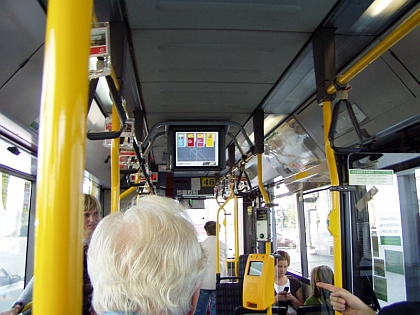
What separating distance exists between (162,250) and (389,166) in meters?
2.94

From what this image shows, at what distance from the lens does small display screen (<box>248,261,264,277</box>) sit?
3.82 m

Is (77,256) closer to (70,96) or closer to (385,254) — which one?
(70,96)

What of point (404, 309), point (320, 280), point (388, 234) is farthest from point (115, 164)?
point (320, 280)

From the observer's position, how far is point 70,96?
599 millimetres

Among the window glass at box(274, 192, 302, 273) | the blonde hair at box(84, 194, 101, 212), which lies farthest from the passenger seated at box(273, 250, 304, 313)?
the blonde hair at box(84, 194, 101, 212)

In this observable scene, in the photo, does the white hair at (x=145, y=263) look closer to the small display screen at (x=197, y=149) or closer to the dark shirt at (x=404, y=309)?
the dark shirt at (x=404, y=309)

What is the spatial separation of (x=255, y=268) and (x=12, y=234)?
258cm

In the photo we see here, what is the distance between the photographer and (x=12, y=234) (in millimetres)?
4180

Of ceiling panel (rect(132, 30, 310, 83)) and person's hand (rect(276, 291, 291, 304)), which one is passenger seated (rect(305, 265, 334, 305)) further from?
ceiling panel (rect(132, 30, 310, 83))

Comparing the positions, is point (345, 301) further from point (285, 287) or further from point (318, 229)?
point (285, 287)

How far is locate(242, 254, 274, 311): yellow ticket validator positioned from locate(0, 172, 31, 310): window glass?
8.06 feet

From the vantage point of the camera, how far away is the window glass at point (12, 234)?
394 cm

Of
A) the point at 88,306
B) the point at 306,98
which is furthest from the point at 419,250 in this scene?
the point at 88,306

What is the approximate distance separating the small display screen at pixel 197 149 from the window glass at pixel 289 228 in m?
2.37
